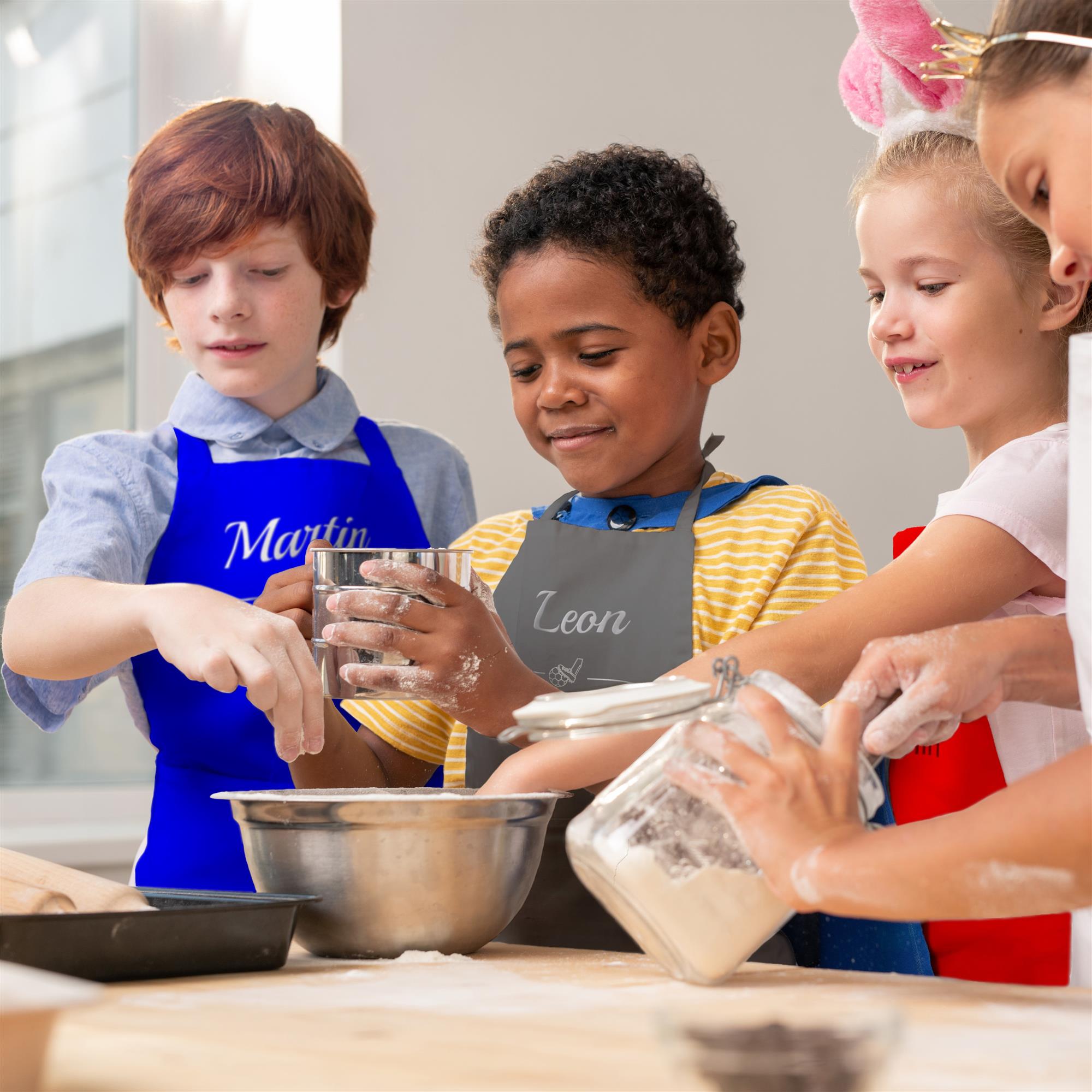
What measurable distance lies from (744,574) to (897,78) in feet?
1.41

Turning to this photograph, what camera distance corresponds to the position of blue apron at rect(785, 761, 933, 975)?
2.88 ft

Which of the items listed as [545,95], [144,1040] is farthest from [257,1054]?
[545,95]

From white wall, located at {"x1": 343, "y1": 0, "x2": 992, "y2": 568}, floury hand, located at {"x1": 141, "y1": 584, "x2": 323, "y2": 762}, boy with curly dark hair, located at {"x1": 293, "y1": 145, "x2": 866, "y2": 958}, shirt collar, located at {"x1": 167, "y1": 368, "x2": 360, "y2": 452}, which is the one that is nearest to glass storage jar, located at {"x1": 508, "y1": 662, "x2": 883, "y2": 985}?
floury hand, located at {"x1": 141, "y1": 584, "x2": 323, "y2": 762}

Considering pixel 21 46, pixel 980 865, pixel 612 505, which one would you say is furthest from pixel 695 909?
pixel 21 46

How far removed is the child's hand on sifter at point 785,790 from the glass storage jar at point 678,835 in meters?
0.01

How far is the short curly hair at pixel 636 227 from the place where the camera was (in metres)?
1.15

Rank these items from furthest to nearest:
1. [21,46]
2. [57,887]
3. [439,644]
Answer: [21,46] → [439,644] → [57,887]

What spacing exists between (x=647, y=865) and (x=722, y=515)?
1.82ft

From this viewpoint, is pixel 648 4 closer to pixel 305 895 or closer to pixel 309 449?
pixel 309 449

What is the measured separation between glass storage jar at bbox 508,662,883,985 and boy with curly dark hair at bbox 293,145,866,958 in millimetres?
347

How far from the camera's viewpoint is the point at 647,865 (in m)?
0.63

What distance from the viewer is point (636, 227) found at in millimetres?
1151

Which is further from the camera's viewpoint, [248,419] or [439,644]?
[248,419]

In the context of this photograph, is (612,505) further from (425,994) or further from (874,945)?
(425,994)
